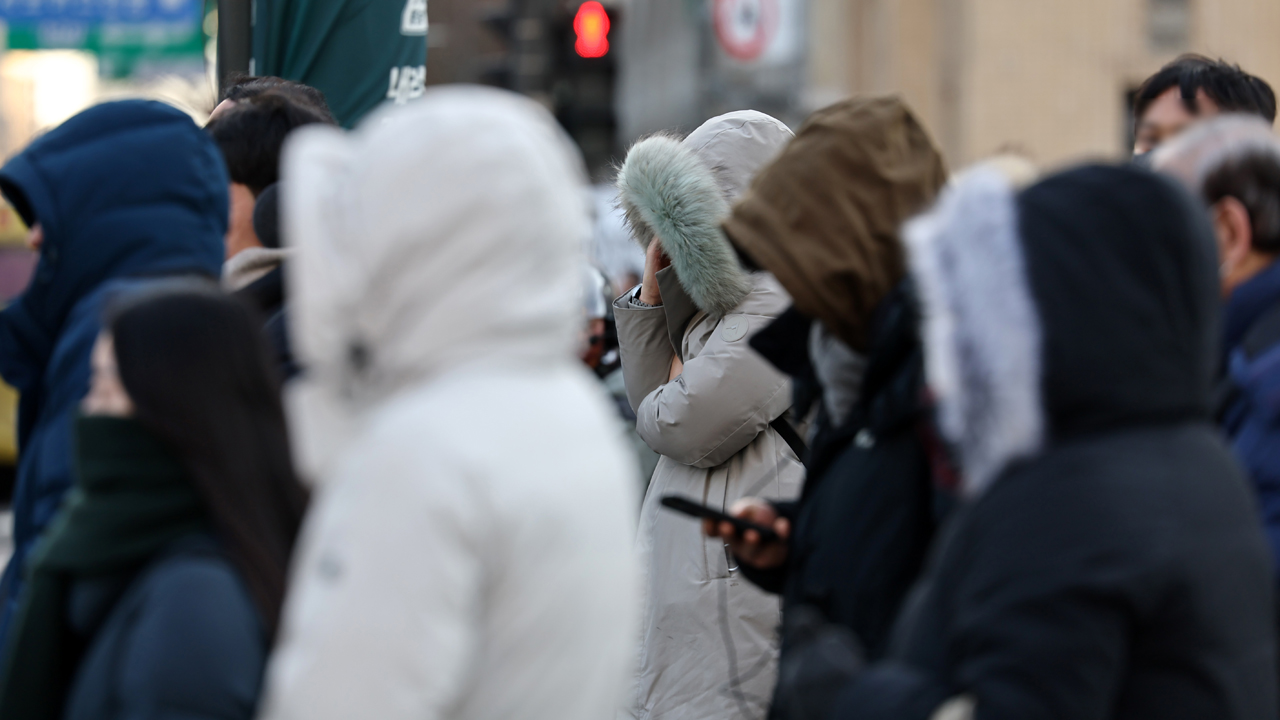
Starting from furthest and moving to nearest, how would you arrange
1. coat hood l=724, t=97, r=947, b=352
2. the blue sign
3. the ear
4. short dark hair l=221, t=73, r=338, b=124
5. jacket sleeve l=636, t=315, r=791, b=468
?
1. the blue sign
2. short dark hair l=221, t=73, r=338, b=124
3. jacket sleeve l=636, t=315, r=791, b=468
4. the ear
5. coat hood l=724, t=97, r=947, b=352

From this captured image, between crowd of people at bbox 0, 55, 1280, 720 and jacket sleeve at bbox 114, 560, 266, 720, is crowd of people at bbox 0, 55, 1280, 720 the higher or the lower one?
the higher one

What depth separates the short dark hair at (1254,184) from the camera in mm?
2613

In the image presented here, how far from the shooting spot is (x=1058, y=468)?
5.86ft

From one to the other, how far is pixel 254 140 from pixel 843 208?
1.68 m

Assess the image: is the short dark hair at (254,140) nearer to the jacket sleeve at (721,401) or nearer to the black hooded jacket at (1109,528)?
the jacket sleeve at (721,401)

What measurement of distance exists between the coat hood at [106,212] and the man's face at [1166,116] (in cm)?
249

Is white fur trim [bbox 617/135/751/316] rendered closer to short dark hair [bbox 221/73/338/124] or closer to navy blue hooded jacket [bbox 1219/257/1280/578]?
short dark hair [bbox 221/73/338/124]

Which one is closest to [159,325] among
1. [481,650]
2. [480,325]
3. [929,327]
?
[480,325]

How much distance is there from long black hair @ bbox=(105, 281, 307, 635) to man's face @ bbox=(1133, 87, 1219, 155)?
2722 millimetres

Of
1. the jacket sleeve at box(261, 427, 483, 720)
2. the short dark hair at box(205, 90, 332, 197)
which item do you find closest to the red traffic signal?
the short dark hair at box(205, 90, 332, 197)

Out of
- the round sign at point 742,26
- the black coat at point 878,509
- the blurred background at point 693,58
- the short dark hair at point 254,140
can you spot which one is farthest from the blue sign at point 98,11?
the round sign at point 742,26

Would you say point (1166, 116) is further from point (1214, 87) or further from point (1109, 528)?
point (1109, 528)

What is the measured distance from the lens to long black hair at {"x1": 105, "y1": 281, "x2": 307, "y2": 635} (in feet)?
6.41

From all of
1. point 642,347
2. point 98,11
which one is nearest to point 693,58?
point 98,11
